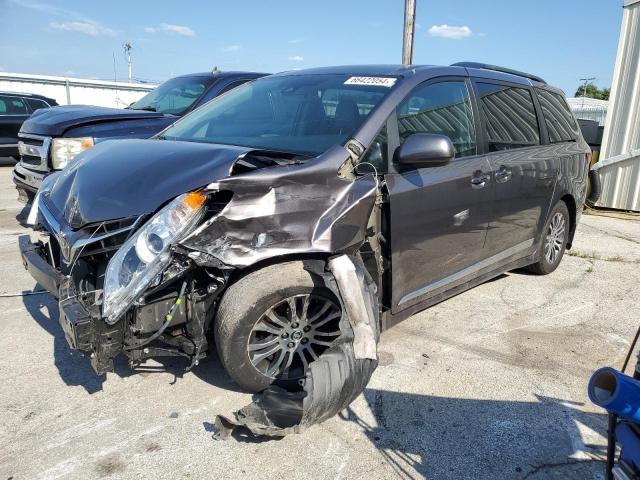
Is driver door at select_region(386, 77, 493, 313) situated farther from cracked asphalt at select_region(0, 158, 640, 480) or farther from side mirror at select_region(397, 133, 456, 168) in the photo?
cracked asphalt at select_region(0, 158, 640, 480)

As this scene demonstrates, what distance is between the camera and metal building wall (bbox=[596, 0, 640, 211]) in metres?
8.80

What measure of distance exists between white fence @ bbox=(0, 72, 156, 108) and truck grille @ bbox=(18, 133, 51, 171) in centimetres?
1708

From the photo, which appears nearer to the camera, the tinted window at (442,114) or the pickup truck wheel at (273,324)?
the pickup truck wheel at (273,324)

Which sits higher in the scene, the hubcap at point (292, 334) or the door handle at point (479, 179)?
the door handle at point (479, 179)

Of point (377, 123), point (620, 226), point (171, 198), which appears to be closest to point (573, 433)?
point (377, 123)

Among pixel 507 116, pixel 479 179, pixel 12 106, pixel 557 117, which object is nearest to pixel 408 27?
pixel 557 117

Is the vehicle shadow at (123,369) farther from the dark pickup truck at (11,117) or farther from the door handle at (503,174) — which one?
the dark pickup truck at (11,117)

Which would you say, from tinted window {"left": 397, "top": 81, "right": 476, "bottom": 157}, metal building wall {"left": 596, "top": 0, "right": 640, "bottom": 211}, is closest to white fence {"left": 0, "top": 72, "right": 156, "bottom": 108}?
metal building wall {"left": 596, "top": 0, "right": 640, "bottom": 211}

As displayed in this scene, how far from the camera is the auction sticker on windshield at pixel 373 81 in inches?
133

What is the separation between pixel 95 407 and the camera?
113 inches

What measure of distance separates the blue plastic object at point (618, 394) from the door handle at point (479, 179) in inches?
85.3

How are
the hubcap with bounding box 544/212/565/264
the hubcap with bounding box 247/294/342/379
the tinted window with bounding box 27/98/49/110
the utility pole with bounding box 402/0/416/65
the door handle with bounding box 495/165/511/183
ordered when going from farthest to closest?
the tinted window with bounding box 27/98/49/110 → the utility pole with bounding box 402/0/416/65 → the hubcap with bounding box 544/212/565/264 → the door handle with bounding box 495/165/511/183 → the hubcap with bounding box 247/294/342/379

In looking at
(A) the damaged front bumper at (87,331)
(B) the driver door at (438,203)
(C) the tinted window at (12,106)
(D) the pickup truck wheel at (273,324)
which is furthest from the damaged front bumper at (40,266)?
(C) the tinted window at (12,106)

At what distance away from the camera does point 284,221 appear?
264cm
